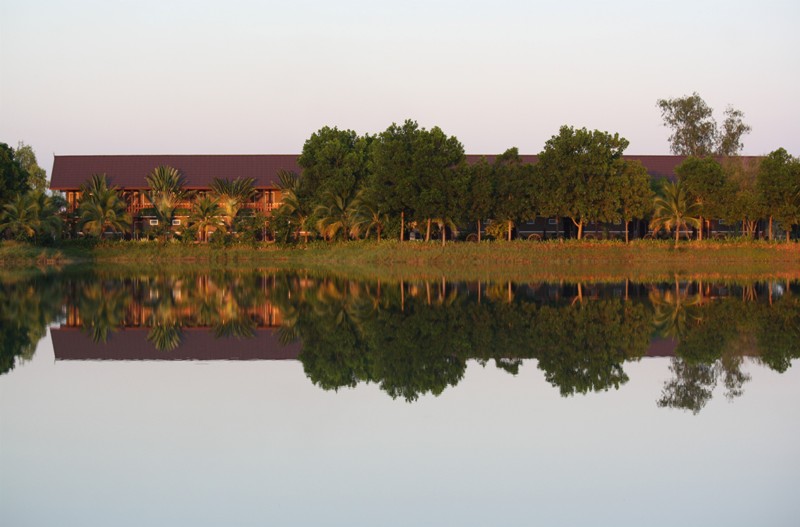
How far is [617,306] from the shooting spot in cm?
2523

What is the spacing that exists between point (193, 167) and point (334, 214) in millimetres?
17806

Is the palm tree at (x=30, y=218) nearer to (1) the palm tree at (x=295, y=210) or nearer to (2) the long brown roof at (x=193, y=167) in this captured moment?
(2) the long brown roof at (x=193, y=167)

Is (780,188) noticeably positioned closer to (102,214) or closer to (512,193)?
(512,193)

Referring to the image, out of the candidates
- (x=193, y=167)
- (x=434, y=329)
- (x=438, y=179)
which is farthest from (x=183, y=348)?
(x=193, y=167)

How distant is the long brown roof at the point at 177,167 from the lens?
68500mm

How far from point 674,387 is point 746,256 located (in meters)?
42.1

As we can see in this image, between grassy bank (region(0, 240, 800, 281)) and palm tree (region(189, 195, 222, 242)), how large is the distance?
138 centimetres

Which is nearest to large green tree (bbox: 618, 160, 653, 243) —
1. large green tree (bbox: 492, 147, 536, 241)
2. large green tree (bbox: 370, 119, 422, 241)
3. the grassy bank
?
the grassy bank

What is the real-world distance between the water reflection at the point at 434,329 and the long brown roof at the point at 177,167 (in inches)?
1390

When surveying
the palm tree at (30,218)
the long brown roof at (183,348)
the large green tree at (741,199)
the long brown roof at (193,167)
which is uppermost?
the long brown roof at (193,167)

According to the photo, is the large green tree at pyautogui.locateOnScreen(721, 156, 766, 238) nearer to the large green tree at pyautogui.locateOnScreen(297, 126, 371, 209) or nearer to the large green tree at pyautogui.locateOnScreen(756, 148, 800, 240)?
the large green tree at pyautogui.locateOnScreen(756, 148, 800, 240)

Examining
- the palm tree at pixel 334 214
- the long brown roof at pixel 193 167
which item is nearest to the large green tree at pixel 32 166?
the long brown roof at pixel 193 167

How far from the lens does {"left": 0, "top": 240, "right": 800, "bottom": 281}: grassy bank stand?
48.4 m

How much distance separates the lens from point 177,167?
230 feet
